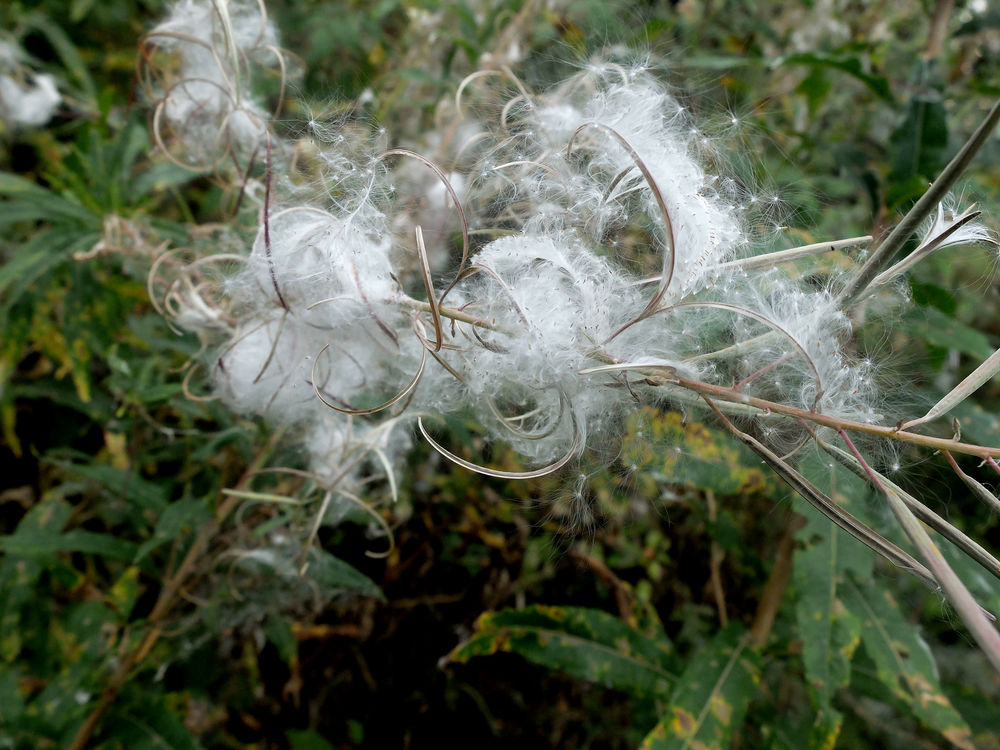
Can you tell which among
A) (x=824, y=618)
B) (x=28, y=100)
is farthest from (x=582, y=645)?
(x=28, y=100)

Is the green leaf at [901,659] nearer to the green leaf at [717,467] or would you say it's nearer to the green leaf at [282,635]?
the green leaf at [717,467]

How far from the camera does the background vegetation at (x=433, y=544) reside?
1296 millimetres

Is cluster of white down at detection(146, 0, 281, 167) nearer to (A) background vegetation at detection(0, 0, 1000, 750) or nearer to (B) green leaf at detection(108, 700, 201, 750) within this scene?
(A) background vegetation at detection(0, 0, 1000, 750)

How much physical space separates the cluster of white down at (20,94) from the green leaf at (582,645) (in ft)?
7.16

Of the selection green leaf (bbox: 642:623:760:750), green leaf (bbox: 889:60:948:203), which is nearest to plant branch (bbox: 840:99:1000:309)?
green leaf (bbox: 642:623:760:750)

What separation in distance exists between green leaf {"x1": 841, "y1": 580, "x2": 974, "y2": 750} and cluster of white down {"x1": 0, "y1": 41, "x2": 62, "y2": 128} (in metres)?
2.75

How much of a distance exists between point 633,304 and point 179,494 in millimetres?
1425

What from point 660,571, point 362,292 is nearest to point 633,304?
point 362,292

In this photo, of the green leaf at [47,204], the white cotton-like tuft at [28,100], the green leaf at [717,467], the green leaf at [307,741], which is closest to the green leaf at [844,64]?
the green leaf at [717,467]

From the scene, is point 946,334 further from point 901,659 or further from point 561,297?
point 561,297

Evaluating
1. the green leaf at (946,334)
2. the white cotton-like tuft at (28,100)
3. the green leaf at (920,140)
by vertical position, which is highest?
the green leaf at (920,140)

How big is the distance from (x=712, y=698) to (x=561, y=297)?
105 centimetres

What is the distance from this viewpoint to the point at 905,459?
80 centimetres

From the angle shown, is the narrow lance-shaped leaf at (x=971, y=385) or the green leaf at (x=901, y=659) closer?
the narrow lance-shaped leaf at (x=971, y=385)
